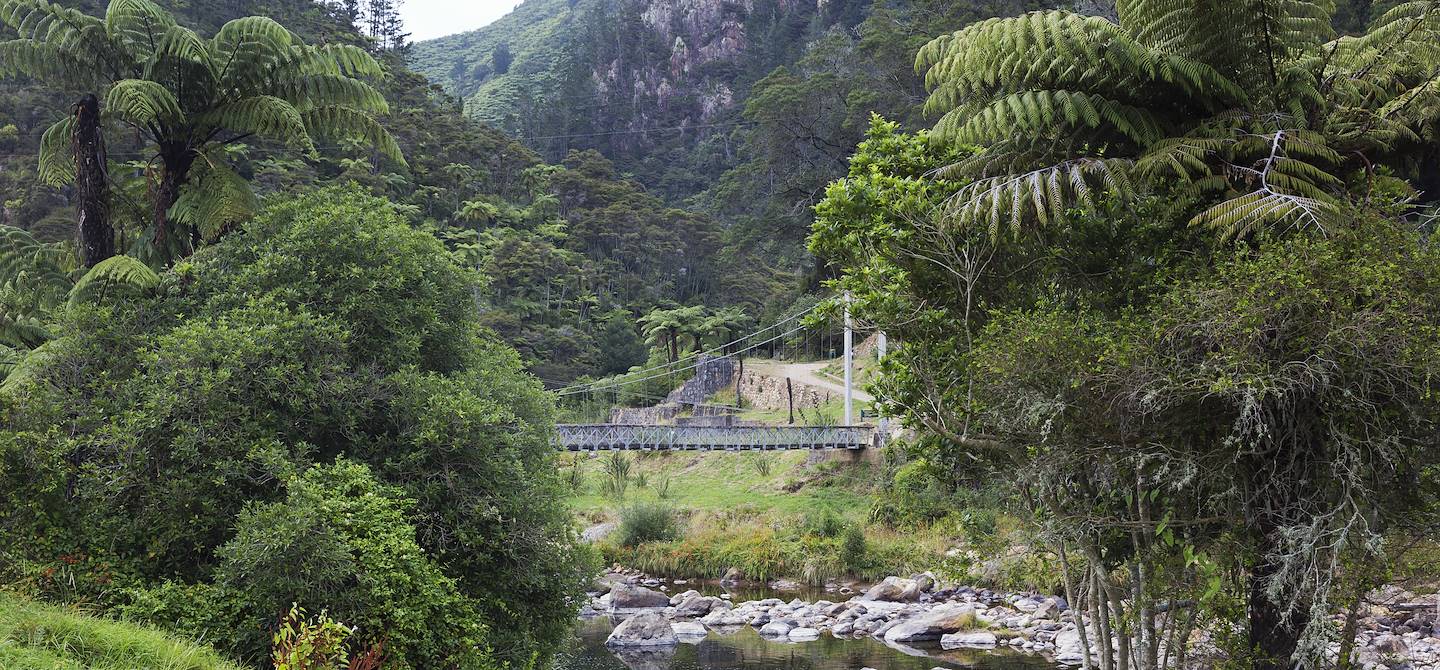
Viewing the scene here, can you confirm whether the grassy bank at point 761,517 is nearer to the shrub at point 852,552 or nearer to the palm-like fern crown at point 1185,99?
the shrub at point 852,552

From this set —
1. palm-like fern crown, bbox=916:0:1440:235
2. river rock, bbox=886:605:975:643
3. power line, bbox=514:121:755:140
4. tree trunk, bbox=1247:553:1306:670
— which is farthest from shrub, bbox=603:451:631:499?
power line, bbox=514:121:755:140

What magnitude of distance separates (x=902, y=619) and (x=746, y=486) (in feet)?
27.4

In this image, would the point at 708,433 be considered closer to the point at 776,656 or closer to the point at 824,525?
the point at 824,525

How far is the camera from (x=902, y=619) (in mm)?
11562

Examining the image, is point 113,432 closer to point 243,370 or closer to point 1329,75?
point 243,370

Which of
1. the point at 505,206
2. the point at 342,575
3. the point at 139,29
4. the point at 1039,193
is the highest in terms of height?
the point at 505,206

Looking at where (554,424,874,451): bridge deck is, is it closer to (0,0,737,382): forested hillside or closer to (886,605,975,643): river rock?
(886,605,975,643): river rock

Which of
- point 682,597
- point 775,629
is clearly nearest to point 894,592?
point 775,629

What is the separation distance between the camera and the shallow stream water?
9.58 m

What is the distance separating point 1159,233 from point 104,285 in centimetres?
576

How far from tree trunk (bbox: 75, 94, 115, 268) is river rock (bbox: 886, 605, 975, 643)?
8027 mm

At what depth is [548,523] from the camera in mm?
6062

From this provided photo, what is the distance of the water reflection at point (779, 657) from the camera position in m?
9.58

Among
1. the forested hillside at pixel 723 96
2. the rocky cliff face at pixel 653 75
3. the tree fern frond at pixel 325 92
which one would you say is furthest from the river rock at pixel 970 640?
the rocky cliff face at pixel 653 75
